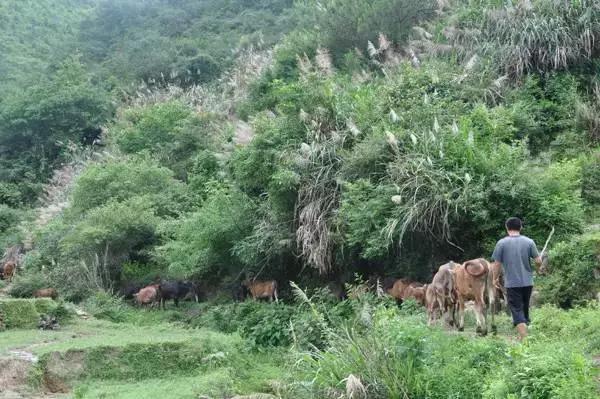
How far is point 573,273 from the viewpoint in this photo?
10898 millimetres

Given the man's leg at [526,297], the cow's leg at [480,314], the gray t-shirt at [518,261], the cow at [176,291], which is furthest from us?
the cow at [176,291]

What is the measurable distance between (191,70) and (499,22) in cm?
2428

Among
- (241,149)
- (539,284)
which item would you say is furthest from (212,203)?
(539,284)

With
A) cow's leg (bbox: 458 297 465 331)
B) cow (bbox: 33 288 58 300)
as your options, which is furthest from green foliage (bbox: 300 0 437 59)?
cow's leg (bbox: 458 297 465 331)

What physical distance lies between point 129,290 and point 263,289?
5.18 metres

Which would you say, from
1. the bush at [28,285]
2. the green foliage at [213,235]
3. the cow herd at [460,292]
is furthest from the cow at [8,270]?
the cow herd at [460,292]

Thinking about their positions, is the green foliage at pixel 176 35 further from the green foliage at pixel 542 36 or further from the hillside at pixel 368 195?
the green foliage at pixel 542 36

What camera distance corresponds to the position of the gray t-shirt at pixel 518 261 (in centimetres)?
860

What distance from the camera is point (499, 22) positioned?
19609 mm

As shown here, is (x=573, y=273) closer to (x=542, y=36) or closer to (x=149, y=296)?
(x=542, y=36)

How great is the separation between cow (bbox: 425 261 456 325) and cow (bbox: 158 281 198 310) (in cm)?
922

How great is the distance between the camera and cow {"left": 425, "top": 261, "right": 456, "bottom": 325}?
32.9 ft

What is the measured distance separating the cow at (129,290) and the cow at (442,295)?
11.0 meters

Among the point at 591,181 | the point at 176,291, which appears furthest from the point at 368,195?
the point at 176,291
